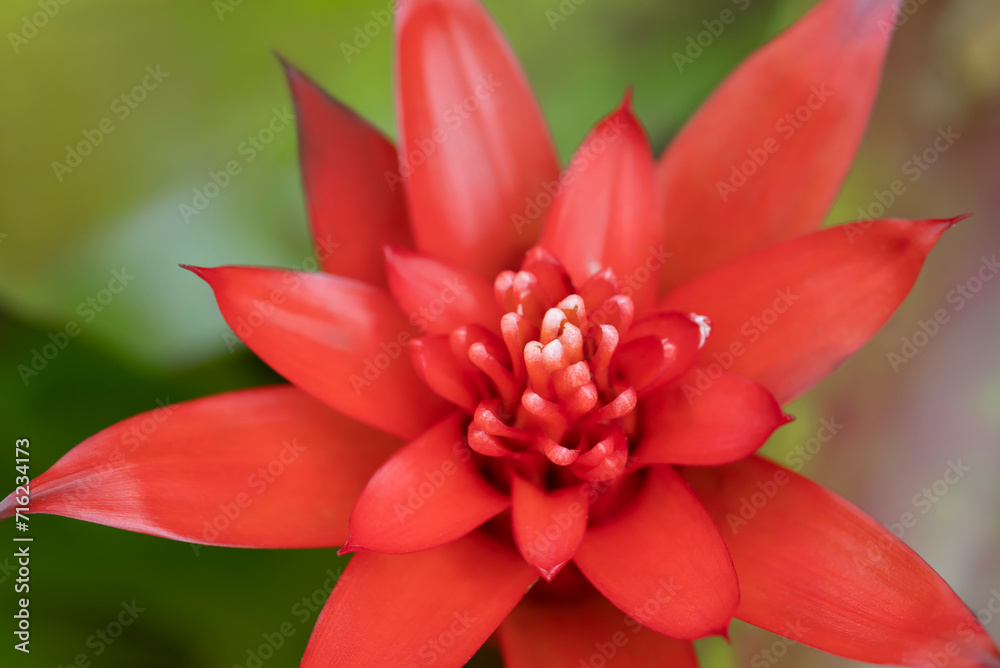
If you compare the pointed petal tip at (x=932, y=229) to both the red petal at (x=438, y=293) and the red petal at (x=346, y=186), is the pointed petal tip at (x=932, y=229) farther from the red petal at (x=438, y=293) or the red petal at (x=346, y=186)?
the red petal at (x=346, y=186)

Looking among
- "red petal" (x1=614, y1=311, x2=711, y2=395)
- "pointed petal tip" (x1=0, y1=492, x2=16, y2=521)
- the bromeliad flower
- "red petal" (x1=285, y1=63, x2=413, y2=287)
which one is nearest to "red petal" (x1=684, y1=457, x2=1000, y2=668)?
the bromeliad flower

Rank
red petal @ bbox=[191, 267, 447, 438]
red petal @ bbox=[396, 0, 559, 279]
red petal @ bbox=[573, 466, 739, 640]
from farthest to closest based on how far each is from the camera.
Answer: red petal @ bbox=[396, 0, 559, 279]
red petal @ bbox=[191, 267, 447, 438]
red petal @ bbox=[573, 466, 739, 640]

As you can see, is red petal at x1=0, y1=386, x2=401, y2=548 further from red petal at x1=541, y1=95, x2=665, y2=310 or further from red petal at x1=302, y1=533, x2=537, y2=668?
red petal at x1=541, y1=95, x2=665, y2=310

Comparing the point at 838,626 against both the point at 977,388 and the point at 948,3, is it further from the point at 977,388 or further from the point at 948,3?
the point at 948,3

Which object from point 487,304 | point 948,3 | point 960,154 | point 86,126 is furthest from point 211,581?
point 948,3

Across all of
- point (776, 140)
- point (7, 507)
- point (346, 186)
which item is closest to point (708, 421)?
point (776, 140)

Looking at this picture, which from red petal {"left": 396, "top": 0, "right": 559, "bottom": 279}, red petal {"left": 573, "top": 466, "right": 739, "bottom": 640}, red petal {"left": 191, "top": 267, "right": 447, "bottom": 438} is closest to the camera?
red petal {"left": 573, "top": 466, "right": 739, "bottom": 640}
